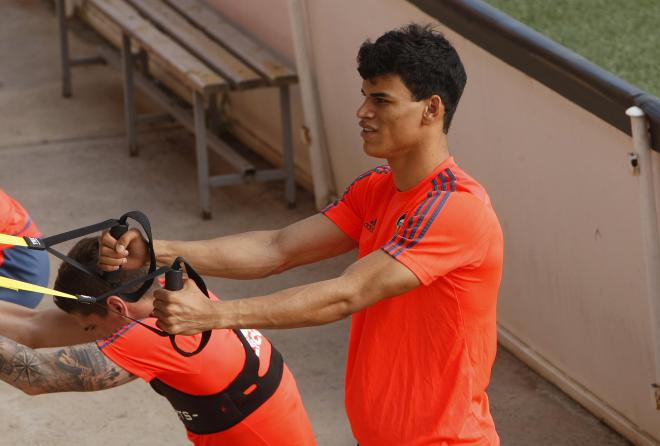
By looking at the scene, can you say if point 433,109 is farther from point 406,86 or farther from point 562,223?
point 562,223

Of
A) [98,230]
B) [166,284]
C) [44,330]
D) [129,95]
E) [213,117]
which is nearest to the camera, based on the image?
[166,284]

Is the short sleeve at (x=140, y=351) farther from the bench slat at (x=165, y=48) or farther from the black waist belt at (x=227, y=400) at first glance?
the bench slat at (x=165, y=48)

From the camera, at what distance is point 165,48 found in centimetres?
806

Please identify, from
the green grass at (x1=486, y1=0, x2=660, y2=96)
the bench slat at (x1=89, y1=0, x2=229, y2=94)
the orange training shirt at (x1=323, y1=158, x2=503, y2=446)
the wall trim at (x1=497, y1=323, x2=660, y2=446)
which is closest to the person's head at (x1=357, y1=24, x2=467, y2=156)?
the orange training shirt at (x1=323, y1=158, x2=503, y2=446)

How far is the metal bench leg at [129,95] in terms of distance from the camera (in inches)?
338

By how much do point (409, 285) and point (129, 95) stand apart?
19.3 ft

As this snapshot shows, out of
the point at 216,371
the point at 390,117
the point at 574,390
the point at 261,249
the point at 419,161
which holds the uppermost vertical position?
the point at 390,117

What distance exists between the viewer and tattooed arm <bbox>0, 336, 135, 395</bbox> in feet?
12.2

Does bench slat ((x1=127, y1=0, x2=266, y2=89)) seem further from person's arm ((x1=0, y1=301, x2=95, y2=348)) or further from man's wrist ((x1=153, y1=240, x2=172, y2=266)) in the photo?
→ man's wrist ((x1=153, y1=240, x2=172, y2=266))

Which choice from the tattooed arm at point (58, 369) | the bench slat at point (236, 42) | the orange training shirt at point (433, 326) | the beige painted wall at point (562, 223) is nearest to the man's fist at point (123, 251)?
the tattooed arm at point (58, 369)

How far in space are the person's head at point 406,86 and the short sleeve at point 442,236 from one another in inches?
8.0

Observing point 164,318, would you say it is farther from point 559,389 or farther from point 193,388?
point 559,389

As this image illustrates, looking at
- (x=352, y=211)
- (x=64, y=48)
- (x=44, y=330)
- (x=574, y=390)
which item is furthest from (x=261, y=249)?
(x=64, y=48)

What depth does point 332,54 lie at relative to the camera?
7336 millimetres
